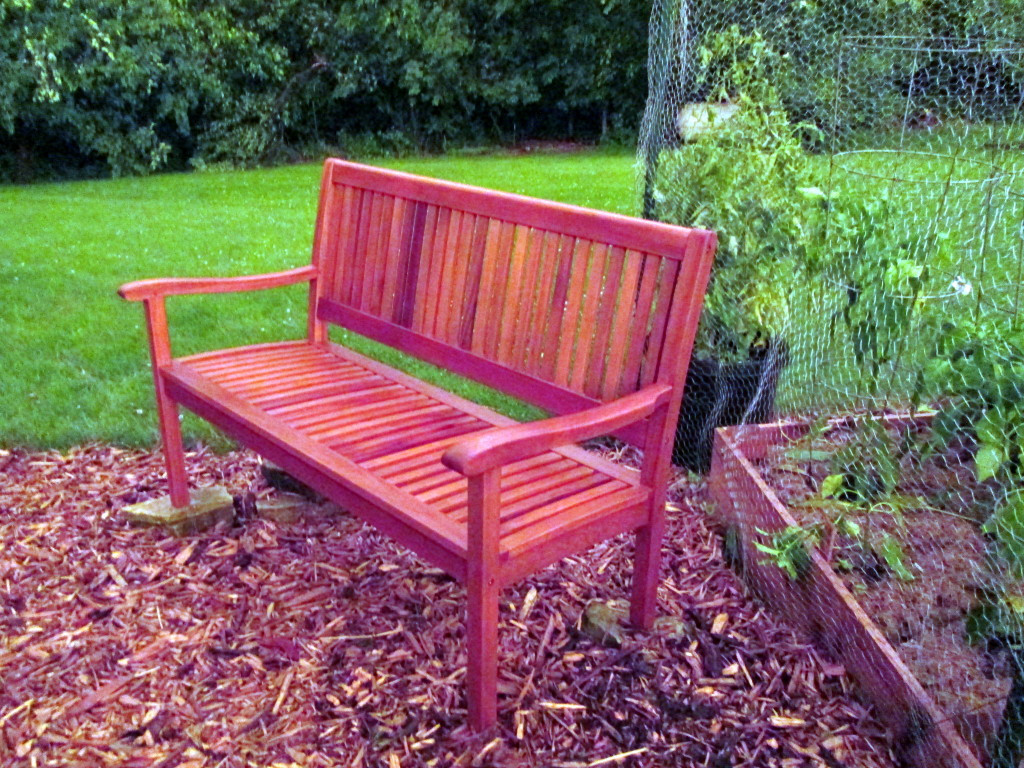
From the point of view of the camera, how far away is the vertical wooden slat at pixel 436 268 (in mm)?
3320

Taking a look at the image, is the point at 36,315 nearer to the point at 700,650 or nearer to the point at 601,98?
the point at 700,650

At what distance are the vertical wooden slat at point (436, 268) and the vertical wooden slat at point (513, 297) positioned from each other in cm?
35

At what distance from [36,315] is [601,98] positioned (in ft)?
38.1

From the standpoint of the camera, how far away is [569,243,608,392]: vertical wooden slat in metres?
2.80

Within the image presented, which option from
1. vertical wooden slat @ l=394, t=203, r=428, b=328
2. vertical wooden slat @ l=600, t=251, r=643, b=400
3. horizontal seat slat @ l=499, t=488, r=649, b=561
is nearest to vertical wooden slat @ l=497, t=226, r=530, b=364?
vertical wooden slat @ l=600, t=251, r=643, b=400

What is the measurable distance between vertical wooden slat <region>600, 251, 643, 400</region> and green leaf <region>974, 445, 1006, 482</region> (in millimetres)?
919

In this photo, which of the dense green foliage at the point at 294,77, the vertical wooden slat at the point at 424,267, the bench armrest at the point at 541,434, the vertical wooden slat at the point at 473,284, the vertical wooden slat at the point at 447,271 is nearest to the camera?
the bench armrest at the point at 541,434

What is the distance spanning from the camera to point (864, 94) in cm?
404

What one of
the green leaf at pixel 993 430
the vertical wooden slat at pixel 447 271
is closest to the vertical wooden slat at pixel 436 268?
the vertical wooden slat at pixel 447 271

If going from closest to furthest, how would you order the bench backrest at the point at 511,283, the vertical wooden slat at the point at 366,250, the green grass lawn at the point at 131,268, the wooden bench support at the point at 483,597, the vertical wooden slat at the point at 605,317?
the wooden bench support at the point at 483,597
the bench backrest at the point at 511,283
the vertical wooden slat at the point at 605,317
the vertical wooden slat at the point at 366,250
the green grass lawn at the point at 131,268

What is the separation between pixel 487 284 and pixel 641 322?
66 centimetres

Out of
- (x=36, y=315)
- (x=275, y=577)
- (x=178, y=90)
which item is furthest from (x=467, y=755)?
(x=178, y=90)

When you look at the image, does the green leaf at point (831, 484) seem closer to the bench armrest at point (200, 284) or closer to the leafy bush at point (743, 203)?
the leafy bush at point (743, 203)

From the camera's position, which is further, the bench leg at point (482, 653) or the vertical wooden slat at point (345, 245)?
the vertical wooden slat at point (345, 245)
